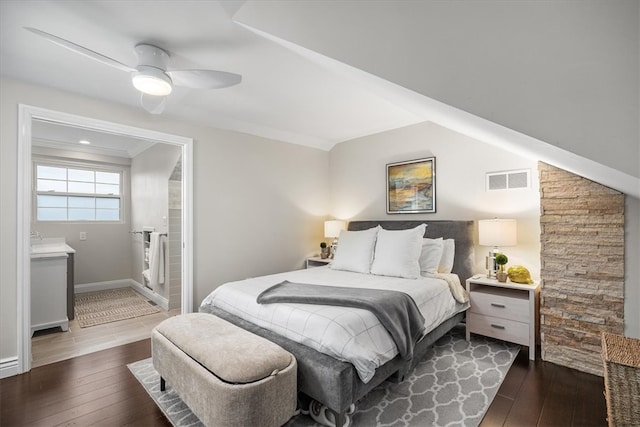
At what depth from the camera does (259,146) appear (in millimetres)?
4043

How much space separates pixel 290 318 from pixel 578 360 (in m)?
2.38

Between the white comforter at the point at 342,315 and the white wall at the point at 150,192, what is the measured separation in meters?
2.19

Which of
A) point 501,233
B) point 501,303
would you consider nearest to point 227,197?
point 501,233

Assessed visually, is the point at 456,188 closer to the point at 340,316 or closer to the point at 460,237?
the point at 460,237

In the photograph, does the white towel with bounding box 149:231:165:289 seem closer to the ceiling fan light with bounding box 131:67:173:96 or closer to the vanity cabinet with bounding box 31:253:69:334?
the vanity cabinet with bounding box 31:253:69:334

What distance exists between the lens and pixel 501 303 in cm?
275

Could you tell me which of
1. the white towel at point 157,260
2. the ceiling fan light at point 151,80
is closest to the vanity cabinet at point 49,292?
the white towel at point 157,260

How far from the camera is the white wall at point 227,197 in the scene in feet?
7.79

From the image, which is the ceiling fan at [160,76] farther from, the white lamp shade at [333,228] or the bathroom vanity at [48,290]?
the white lamp shade at [333,228]

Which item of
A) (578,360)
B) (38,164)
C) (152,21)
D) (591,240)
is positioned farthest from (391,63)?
(38,164)

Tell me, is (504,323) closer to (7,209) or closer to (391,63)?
(391,63)

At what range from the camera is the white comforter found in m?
1.72

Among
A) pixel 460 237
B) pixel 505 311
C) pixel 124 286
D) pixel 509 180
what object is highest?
pixel 509 180

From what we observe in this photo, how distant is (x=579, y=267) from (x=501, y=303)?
0.68 meters
